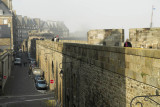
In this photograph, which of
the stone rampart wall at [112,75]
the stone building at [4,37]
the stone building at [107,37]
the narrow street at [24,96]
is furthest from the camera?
the stone building at [4,37]

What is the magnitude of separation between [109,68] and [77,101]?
6006 mm

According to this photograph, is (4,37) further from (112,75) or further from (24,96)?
(112,75)

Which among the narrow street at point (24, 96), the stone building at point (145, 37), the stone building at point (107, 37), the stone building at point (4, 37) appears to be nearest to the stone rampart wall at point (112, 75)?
the stone building at point (107, 37)

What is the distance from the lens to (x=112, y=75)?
28.3ft

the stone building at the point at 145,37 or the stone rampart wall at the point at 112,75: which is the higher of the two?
the stone building at the point at 145,37

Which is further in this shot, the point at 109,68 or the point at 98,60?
the point at 98,60

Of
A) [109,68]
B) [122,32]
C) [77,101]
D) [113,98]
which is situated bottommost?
[77,101]

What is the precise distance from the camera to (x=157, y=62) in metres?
5.86

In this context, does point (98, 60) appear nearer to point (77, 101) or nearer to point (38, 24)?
point (77, 101)

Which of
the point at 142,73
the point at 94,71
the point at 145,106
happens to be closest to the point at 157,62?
the point at 142,73

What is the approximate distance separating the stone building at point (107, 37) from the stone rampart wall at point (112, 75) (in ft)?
8.03

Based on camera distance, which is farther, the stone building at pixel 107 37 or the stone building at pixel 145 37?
the stone building at pixel 107 37

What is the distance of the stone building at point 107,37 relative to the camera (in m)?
14.7

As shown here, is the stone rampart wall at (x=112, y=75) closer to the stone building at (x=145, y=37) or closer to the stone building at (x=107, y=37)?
the stone building at (x=107, y=37)
